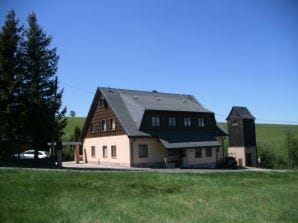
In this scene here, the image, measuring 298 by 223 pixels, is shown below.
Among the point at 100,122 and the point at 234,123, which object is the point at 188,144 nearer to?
the point at 100,122

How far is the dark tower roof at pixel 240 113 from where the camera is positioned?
5166 cm

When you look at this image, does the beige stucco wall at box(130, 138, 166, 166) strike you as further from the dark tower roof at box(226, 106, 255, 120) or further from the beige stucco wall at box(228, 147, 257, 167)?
the dark tower roof at box(226, 106, 255, 120)

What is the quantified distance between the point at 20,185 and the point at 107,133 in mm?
25852

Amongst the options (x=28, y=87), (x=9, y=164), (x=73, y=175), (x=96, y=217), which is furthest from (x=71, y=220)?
(x=28, y=87)

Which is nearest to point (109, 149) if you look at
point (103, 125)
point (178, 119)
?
point (103, 125)

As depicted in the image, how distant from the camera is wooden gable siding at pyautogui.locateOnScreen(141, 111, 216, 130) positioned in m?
40.2

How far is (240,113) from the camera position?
5172 cm

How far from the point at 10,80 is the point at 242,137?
96.8 ft

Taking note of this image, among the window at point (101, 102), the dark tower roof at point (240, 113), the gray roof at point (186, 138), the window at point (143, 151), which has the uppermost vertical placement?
the window at point (101, 102)

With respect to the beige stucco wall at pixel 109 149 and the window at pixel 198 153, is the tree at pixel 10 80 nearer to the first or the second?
the beige stucco wall at pixel 109 149

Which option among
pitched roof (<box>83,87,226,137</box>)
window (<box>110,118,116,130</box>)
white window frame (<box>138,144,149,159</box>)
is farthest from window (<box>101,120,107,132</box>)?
white window frame (<box>138,144,149,159</box>)

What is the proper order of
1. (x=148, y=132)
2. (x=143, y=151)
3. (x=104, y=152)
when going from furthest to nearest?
(x=104, y=152) < (x=148, y=132) < (x=143, y=151)

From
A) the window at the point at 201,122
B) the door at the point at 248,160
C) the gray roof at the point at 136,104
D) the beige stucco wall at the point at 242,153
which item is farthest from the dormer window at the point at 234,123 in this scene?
the window at the point at 201,122

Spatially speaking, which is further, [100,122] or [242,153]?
[242,153]
